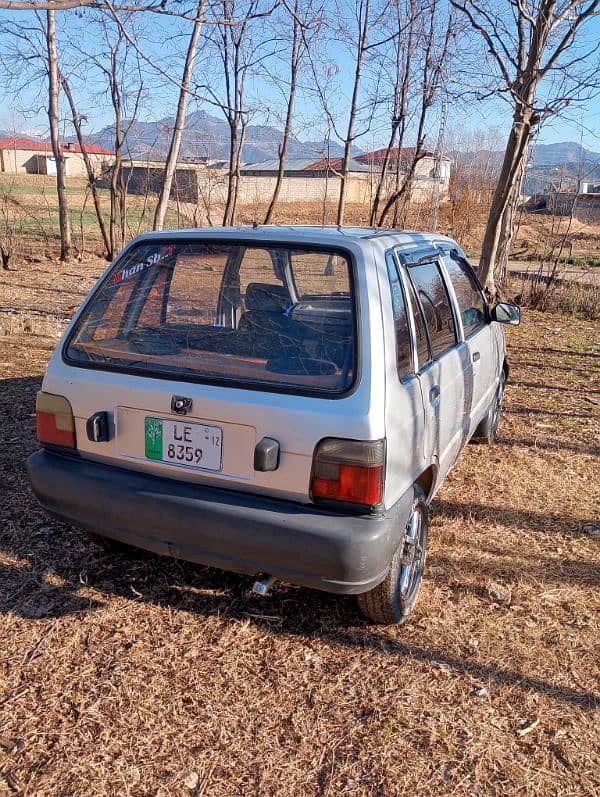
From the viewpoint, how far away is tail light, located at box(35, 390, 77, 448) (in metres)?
2.92

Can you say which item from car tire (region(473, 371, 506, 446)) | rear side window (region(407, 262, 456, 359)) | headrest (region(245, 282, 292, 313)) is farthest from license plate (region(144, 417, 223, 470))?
car tire (region(473, 371, 506, 446))

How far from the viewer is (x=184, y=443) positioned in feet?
8.75

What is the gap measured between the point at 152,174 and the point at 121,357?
1389 centimetres

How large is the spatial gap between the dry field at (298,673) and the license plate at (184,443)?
834 millimetres

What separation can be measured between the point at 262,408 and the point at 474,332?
216 centimetres

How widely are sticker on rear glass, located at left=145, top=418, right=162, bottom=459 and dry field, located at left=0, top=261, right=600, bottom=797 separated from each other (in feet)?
2.74

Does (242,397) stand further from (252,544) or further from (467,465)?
(467,465)

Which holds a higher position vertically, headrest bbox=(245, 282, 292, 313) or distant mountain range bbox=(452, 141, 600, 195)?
distant mountain range bbox=(452, 141, 600, 195)

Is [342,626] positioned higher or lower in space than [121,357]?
lower

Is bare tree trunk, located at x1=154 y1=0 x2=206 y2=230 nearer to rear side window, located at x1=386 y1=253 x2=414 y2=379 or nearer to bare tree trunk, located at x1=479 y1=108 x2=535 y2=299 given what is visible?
bare tree trunk, located at x1=479 y1=108 x2=535 y2=299

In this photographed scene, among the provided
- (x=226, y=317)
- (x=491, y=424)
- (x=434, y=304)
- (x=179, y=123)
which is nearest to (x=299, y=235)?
(x=226, y=317)

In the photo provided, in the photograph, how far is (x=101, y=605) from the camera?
3.14 metres

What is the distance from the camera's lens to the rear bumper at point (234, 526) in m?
2.46

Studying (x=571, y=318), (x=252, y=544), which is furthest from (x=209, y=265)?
(x=571, y=318)
